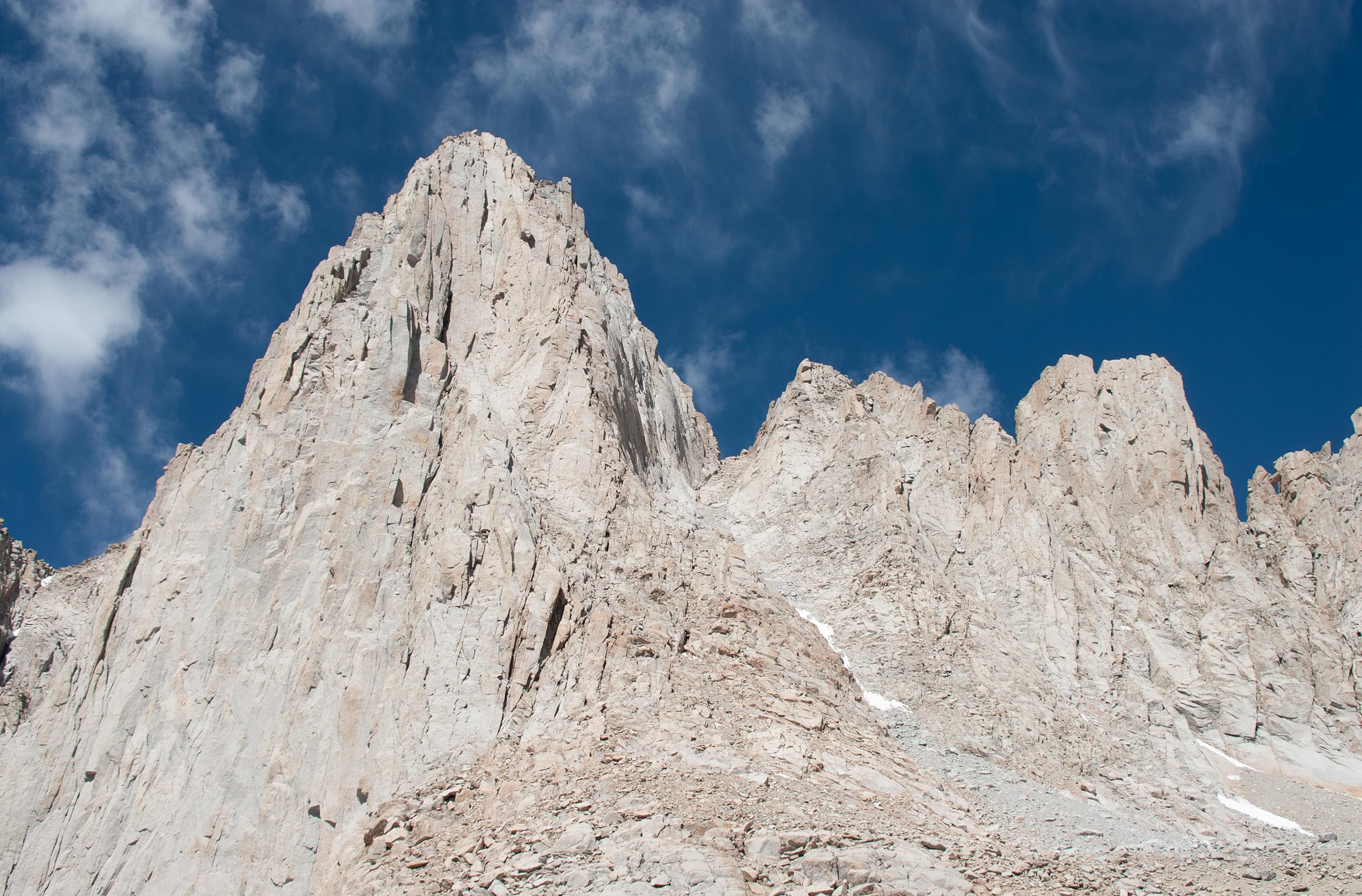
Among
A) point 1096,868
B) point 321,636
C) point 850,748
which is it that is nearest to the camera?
point 1096,868

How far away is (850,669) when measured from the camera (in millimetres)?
30844

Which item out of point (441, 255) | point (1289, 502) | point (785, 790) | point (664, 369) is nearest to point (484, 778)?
point (785, 790)

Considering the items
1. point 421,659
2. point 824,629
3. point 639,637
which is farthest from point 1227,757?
point 421,659

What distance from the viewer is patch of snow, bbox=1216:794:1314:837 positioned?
89.5 feet

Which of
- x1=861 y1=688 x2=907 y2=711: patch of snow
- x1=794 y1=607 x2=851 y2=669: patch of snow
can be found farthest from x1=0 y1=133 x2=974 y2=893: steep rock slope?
x1=794 y1=607 x2=851 y2=669: patch of snow

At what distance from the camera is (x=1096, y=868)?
18.6 metres

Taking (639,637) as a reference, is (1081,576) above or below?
above

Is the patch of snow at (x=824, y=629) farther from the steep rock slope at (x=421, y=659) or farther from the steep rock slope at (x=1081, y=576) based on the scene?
the steep rock slope at (x=421, y=659)

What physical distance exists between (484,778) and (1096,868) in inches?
447

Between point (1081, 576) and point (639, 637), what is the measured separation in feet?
57.6

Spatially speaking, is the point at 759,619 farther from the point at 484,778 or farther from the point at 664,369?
the point at 664,369

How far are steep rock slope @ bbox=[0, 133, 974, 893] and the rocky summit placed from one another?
4.4 inches

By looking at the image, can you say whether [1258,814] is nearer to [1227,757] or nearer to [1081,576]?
[1227,757]

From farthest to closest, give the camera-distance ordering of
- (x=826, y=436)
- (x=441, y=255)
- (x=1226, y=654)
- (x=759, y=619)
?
(x=826, y=436) < (x=441, y=255) < (x=1226, y=654) < (x=759, y=619)
